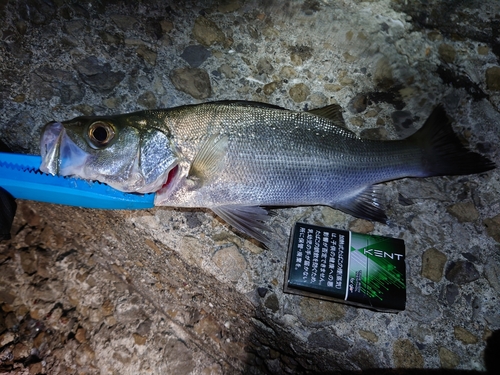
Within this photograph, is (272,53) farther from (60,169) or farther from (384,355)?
(384,355)

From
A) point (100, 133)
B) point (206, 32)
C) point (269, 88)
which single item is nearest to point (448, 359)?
point (269, 88)

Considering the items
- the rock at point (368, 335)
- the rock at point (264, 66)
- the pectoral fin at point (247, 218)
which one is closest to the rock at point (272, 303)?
the pectoral fin at point (247, 218)

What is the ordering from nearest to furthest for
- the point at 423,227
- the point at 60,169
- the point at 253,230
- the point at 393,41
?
the point at 60,169 → the point at 253,230 → the point at 423,227 → the point at 393,41

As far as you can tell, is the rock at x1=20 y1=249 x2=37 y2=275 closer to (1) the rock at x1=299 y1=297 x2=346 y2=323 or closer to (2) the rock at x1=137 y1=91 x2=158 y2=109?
(2) the rock at x1=137 y1=91 x2=158 y2=109

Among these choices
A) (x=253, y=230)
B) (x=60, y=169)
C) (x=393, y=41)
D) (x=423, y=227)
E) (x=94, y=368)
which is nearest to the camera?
(x=60, y=169)

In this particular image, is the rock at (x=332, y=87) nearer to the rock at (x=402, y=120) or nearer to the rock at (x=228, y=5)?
the rock at (x=402, y=120)

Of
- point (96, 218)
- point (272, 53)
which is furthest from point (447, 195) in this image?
point (96, 218)
